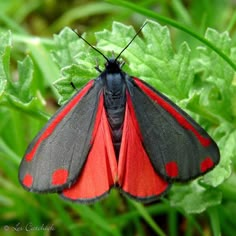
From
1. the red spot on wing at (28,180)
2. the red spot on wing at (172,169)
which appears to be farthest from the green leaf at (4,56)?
the red spot on wing at (172,169)

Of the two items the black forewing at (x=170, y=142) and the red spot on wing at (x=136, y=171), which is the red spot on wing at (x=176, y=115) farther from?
the red spot on wing at (x=136, y=171)

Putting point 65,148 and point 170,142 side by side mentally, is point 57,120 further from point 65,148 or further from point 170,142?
point 170,142

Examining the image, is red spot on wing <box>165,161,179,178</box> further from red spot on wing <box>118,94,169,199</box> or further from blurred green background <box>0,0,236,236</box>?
blurred green background <box>0,0,236,236</box>

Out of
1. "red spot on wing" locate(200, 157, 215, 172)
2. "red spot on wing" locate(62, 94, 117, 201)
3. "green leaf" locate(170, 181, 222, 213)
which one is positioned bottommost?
"green leaf" locate(170, 181, 222, 213)

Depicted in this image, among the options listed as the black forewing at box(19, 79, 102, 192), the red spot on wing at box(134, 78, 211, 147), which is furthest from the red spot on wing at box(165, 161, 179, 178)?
the black forewing at box(19, 79, 102, 192)

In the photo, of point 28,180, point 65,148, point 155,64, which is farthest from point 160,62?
point 28,180

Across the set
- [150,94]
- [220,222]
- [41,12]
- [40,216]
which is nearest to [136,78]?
[150,94]

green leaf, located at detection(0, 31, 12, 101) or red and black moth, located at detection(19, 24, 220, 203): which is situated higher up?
green leaf, located at detection(0, 31, 12, 101)

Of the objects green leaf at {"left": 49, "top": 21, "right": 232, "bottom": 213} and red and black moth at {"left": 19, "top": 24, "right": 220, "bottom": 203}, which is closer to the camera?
red and black moth at {"left": 19, "top": 24, "right": 220, "bottom": 203}
